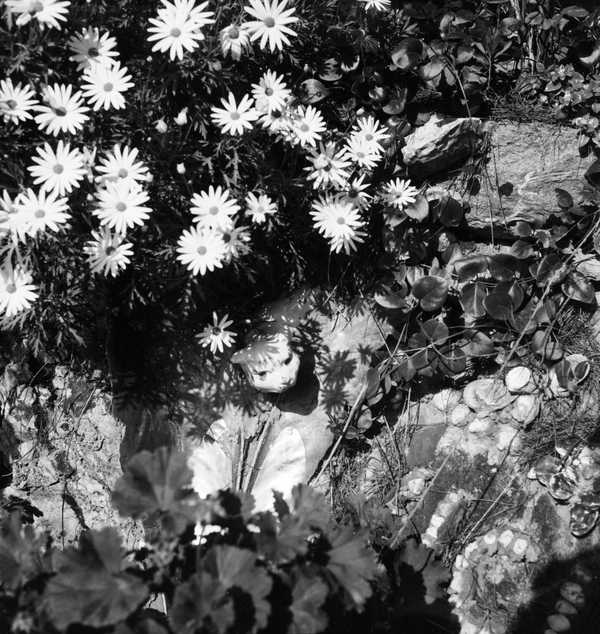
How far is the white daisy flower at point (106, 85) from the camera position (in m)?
2.36

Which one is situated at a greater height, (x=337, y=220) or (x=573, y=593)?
(x=337, y=220)

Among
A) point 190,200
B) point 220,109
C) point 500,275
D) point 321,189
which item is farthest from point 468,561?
point 220,109

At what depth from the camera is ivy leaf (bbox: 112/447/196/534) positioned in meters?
1.81

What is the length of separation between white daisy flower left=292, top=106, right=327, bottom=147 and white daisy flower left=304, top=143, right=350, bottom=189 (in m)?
0.05

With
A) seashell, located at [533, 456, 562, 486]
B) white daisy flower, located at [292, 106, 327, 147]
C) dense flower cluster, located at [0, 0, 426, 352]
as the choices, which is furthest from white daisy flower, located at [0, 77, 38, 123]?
seashell, located at [533, 456, 562, 486]

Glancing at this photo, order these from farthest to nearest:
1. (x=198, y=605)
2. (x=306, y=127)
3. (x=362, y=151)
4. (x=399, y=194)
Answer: (x=399, y=194) → (x=362, y=151) → (x=306, y=127) → (x=198, y=605)

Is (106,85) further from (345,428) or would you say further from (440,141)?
(345,428)

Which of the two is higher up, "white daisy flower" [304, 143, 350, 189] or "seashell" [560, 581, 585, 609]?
"white daisy flower" [304, 143, 350, 189]

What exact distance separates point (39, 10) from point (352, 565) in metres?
2.04

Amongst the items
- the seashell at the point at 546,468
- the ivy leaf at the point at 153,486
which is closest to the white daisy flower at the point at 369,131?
the seashell at the point at 546,468

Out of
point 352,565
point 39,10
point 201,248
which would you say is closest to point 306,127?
point 201,248

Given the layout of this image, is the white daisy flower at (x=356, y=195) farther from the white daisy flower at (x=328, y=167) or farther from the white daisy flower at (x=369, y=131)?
the white daisy flower at (x=369, y=131)

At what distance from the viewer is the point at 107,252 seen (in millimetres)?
2410

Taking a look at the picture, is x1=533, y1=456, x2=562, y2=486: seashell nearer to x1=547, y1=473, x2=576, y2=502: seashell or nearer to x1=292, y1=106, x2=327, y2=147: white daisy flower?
x1=547, y1=473, x2=576, y2=502: seashell
